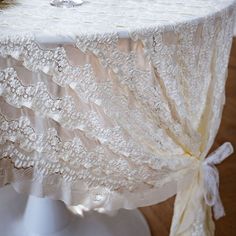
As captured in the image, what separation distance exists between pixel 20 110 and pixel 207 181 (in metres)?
0.45

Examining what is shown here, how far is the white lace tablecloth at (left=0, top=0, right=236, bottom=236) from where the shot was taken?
644 millimetres

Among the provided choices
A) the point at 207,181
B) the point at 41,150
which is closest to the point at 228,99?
the point at 207,181

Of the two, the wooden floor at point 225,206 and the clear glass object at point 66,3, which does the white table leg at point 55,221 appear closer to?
the wooden floor at point 225,206

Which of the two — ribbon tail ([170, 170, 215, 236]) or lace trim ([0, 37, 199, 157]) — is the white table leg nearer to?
ribbon tail ([170, 170, 215, 236])

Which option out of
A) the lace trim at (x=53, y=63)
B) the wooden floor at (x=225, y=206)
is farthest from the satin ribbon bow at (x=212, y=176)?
the wooden floor at (x=225, y=206)

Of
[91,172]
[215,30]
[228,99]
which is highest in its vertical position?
[215,30]

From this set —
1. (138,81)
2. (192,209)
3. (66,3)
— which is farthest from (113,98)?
(192,209)

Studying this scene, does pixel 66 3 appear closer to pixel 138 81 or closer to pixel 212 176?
pixel 138 81

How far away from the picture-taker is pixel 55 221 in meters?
1.18

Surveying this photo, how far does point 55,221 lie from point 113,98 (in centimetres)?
61

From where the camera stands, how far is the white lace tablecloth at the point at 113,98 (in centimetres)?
64

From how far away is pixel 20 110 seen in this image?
679 mm

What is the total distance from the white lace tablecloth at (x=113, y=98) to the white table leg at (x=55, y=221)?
0.38 metres

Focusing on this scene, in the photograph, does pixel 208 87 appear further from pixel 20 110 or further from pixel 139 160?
pixel 20 110
